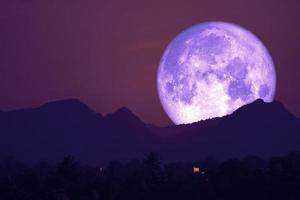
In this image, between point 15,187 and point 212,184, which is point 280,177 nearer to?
point 212,184

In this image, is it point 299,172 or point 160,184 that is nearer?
point 299,172

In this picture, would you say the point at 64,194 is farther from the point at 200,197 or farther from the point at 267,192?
the point at 267,192

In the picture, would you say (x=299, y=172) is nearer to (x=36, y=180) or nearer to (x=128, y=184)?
(x=128, y=184)

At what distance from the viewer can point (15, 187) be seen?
256 ft

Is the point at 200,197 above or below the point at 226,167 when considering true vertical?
below

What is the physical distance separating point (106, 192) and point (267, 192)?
68.2 feet

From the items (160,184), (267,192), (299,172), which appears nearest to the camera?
(267,192)

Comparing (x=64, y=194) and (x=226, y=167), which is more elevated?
(x=226, y=167)

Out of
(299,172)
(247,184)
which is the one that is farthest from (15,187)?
(299,172)

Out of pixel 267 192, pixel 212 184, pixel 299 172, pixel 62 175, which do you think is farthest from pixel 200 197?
pixel 62 175

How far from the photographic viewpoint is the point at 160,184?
86125mm

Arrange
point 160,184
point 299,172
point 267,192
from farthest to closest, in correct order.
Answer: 1. point 160,184
2. point 299,172
3. point 267,192

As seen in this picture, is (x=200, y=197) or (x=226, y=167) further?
(x=226, y=167)

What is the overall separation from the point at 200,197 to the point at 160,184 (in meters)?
9.16
